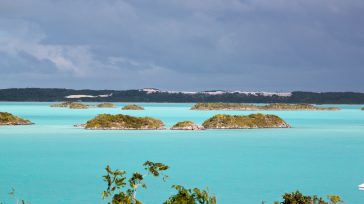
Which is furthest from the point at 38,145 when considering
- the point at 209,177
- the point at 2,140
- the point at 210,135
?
the point at 209,177

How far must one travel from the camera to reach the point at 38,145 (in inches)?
2724

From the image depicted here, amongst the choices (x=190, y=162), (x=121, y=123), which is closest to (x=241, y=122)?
(x=121, y=123)

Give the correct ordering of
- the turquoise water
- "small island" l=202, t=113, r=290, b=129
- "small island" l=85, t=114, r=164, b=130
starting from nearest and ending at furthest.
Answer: the turquoise water
"small island" l=85, t=114, r=164, b=130
"small island" l=202, t=113, r=290, b=129

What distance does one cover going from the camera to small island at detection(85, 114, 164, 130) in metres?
92.3

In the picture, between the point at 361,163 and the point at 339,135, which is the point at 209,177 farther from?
Result: the point at 339,135

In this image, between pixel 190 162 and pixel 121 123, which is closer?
pixel 190 162

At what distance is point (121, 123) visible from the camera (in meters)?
92.2

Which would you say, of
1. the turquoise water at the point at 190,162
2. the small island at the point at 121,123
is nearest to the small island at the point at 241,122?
the turquoise water at the point at 190,162

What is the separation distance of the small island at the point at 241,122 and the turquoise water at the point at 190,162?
818cm

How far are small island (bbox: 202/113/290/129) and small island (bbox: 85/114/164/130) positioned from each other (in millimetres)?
9081

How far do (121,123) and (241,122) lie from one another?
19.8 m

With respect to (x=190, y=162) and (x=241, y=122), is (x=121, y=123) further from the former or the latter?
(x=190, y=162)

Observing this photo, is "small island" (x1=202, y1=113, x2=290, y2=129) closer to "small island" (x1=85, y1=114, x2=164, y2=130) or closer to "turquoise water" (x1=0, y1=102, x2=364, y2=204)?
"turquoise water" (x1=0, y1=102, x2=364, y2=204)

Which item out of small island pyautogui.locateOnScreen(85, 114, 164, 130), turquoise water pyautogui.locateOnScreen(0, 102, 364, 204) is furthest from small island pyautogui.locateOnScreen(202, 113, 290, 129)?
small island pyautogui.locateOnScreen(85, 114, 164, 130)
